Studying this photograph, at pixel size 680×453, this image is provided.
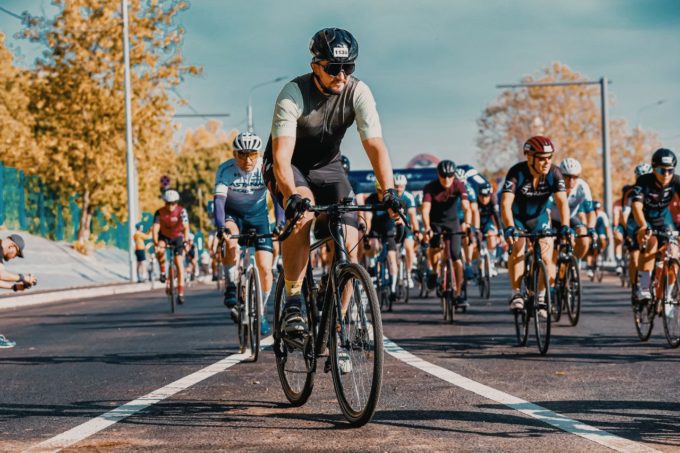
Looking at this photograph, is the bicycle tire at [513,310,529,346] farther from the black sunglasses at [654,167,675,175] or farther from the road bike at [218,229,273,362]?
the road bike at [218,229,273,362]

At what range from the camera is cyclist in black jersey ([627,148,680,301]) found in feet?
37.1

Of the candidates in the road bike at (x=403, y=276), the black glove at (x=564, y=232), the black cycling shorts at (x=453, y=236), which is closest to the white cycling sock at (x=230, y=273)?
the black glove at (x=564, y=232)

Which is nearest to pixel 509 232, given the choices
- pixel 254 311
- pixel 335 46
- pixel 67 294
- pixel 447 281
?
pixel 254 311

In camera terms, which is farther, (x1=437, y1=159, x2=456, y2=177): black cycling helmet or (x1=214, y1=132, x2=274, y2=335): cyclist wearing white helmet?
(x1=437, y1=159, x2=456, y2=177): black cycling helmet

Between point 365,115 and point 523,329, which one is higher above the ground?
point 365,115

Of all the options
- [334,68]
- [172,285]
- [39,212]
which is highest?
[39,212]

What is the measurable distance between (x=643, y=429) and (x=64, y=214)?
39258mm

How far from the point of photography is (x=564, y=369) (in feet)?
28.5

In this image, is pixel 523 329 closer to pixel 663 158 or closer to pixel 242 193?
pixel 663 158

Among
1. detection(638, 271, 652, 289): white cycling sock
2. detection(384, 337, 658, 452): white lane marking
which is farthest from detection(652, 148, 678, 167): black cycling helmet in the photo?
detection(384, 337, 658, 452): white lane marking

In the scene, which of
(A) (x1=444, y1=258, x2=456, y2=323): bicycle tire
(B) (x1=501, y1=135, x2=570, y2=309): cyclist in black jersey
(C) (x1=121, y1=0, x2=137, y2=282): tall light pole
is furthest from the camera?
(C) (x1=121, y1=0, x2=137, y2=282): tall light pole

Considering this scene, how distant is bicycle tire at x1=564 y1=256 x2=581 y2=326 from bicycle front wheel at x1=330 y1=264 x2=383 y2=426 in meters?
6.82

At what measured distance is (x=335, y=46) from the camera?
6.32m

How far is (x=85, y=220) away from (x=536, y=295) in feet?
112
